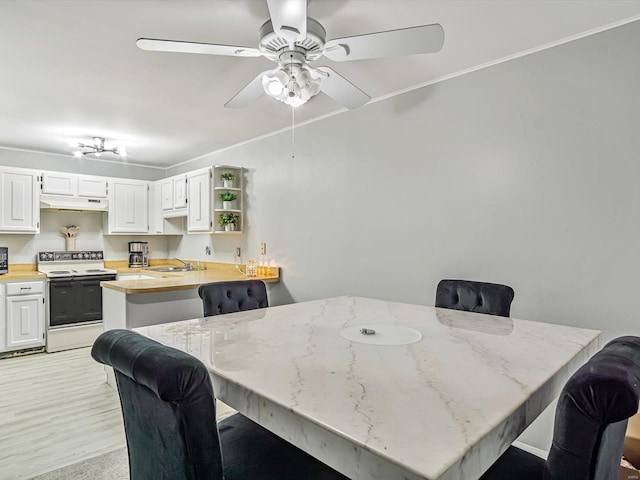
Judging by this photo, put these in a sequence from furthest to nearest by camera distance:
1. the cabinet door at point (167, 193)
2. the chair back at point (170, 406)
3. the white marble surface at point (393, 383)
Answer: the cabinet door at point (167, 193) → the chair back at point (170, 406) → the white marble surface at point (393, 383)

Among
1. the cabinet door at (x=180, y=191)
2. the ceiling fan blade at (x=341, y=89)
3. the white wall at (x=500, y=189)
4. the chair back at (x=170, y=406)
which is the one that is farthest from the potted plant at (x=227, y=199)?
the chair back at (x=170, y=406)

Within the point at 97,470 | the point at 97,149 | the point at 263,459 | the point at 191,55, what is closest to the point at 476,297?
the point at 263,459

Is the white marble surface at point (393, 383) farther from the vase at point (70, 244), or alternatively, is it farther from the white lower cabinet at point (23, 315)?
the vase at point (70, 244)

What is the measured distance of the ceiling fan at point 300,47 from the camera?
153cm

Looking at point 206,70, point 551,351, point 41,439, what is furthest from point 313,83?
point 41,439

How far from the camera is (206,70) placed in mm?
2521

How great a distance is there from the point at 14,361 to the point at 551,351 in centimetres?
489

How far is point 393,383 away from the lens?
1006mm

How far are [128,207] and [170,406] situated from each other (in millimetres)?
5102

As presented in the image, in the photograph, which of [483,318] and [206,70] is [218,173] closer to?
[206,70]

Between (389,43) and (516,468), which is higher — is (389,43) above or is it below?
above

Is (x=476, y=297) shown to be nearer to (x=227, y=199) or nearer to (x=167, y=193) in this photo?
(x=227, y=199)

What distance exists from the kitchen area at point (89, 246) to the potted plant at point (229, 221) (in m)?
0.03

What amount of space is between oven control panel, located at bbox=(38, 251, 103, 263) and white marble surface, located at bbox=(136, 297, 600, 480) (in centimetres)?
414
